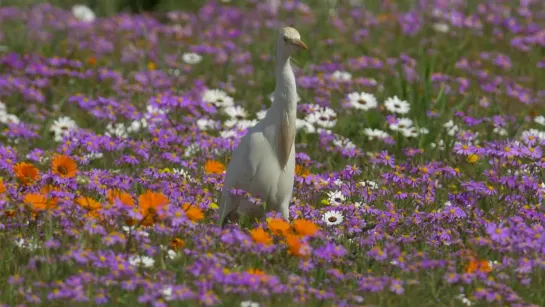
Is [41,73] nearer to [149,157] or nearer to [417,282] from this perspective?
[149,157]

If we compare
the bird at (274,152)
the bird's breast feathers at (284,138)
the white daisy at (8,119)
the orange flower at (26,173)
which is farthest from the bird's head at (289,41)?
the white daisy at (8,119)

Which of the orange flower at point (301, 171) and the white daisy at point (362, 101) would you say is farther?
the white daisy at point (362, 101)

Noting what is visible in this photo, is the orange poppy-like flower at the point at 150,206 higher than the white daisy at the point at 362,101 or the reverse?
higher

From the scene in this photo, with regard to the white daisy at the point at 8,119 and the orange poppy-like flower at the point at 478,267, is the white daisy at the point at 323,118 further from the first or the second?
the orange poppy-like flower at the point at 478,267

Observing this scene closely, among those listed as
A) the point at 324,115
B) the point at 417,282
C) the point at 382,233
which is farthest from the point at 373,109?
the point at 417,282

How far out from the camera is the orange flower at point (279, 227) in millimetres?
4504

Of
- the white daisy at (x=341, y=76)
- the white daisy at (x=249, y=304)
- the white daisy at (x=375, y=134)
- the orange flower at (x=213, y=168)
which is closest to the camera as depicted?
the white daisy at (x=249, y=304)

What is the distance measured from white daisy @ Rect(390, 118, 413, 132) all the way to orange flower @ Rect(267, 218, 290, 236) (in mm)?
2483

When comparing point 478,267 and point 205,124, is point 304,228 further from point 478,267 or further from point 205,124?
point 205,124

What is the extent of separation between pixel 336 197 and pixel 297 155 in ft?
1.91

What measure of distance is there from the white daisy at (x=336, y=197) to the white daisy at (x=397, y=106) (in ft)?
5.77

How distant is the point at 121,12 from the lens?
439 inches

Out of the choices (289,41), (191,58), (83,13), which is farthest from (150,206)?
(83,13)

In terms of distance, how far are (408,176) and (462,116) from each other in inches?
56.1
